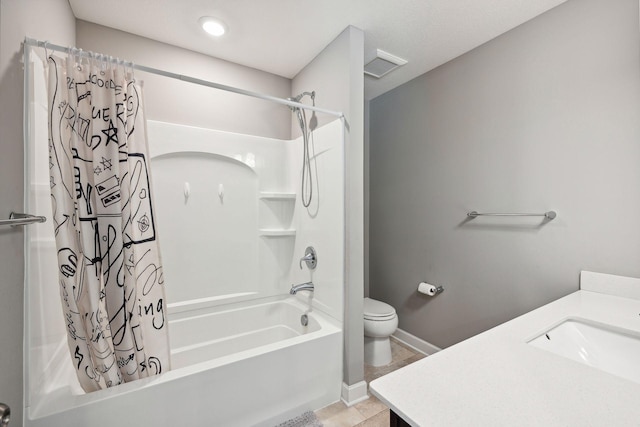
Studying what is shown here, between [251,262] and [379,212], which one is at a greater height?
[379,212]

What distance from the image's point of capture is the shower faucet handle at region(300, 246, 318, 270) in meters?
2.13

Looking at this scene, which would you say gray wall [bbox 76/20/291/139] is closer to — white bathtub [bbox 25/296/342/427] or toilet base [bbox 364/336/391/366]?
white bathtub [bbox 25/296/342/427]

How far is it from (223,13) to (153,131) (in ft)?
2.94

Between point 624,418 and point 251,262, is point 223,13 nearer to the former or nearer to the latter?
point 251,262

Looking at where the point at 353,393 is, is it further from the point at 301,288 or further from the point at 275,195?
the point at 275,195

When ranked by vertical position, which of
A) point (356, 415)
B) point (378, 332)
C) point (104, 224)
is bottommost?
point (356, 415)

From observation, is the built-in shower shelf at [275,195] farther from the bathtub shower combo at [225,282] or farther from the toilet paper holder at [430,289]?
the toilet paper holder at [430,289]

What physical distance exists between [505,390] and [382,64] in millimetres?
2312

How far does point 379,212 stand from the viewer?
291 cm

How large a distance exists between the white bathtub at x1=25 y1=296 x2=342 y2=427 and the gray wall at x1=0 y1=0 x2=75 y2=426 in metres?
0.21

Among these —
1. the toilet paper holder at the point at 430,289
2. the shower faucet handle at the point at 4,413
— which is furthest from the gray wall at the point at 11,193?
the toilet paper holder at the point at 430,289

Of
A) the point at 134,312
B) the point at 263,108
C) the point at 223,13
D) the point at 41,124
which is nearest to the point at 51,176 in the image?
the point at 41,124

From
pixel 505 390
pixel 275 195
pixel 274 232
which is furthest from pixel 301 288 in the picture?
pixel 505 390

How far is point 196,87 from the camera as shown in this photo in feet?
7.04
